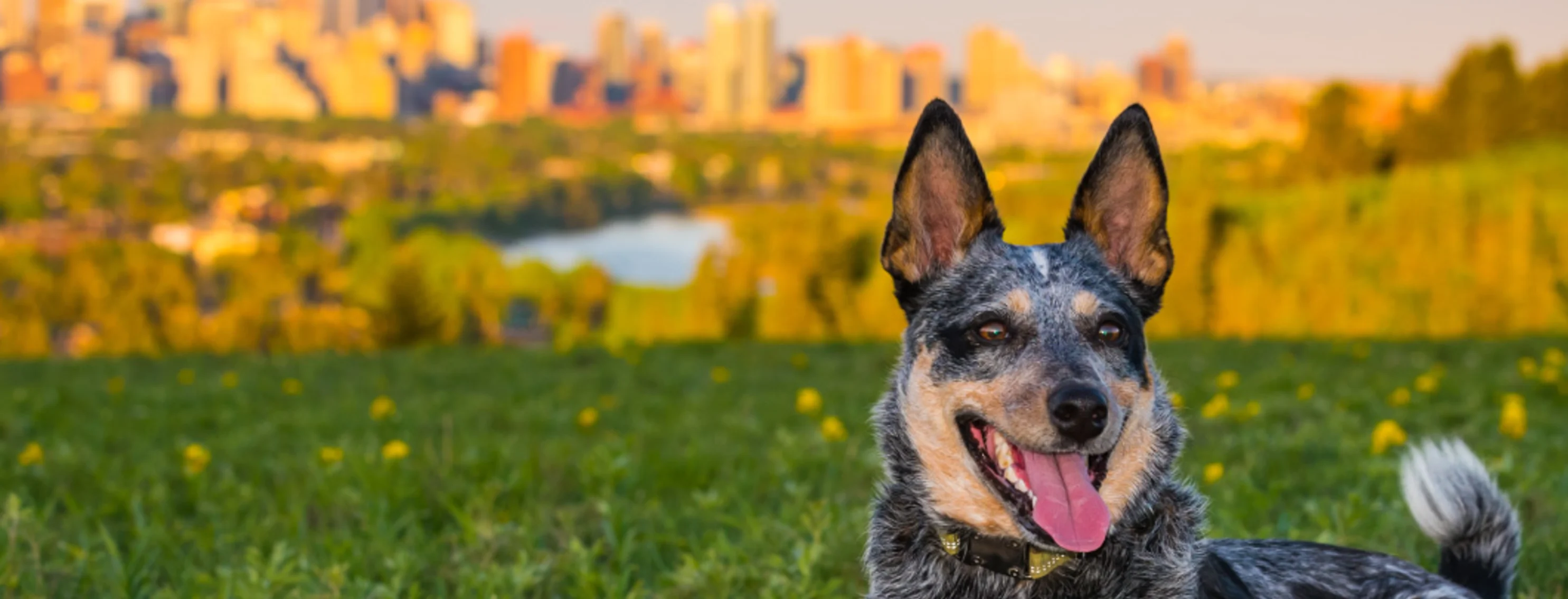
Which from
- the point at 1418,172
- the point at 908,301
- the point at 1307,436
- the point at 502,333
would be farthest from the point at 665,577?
the point at 502,333

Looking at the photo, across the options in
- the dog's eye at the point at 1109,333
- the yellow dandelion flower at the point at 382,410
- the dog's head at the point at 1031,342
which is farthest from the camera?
the yellow dandelion flower at the point at 382,410

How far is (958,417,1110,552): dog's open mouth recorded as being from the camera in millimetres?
3180

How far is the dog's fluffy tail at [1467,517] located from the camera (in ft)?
13.5

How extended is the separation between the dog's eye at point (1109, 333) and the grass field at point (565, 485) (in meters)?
1.70

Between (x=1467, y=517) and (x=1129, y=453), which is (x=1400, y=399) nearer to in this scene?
Answer: (x=1467, y=517)

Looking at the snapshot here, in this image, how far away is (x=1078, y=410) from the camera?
3166 millimetres

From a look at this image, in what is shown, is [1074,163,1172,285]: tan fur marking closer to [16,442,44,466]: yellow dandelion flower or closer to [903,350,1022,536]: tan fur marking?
[903,350,1022,536]: tan fur marking

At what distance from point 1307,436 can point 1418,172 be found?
43434 mm

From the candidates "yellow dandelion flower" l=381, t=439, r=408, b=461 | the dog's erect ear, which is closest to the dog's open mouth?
the dog's erect ear

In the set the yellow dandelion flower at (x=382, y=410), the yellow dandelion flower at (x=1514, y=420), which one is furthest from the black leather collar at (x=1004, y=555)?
the yellow dandelion flower at (x=382, y=410)

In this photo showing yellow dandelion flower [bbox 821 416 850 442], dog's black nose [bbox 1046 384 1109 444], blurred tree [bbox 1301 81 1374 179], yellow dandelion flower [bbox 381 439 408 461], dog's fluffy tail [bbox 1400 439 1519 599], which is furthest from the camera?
blurred tree [bbox 1301 81 1374 179]

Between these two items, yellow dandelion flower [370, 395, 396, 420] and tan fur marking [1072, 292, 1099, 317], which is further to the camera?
yellow dandelion flower [370, 395, 396, 420]

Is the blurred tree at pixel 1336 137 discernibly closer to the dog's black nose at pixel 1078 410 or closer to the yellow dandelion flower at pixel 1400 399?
the yellow dandelion flower at pixel 1400 399

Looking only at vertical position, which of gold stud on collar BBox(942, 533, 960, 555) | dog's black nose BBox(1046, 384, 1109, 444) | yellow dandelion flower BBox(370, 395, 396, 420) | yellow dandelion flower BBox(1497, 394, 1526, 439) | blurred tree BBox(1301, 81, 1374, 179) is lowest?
blurred tree BBox(1301, 81, 1374, 179)
